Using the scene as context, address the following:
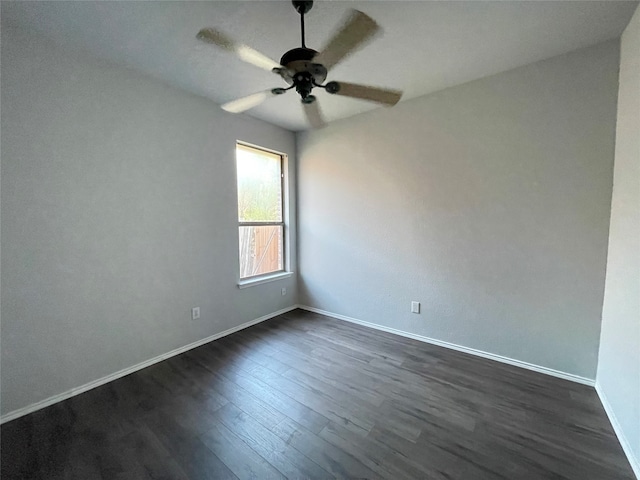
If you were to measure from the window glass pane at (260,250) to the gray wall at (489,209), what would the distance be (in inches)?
33.7

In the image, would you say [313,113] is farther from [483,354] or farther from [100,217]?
[483,354]

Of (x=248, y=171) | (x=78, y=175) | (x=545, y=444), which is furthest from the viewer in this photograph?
(x=248, y=171)

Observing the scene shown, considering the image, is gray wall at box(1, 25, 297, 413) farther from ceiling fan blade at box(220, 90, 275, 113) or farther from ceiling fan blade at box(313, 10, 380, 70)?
ceiling fan blade at box(313, 10, 380, 70)

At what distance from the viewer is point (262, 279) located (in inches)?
131

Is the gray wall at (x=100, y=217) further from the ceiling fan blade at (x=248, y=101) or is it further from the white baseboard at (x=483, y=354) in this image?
the white baseboard at (x=483, y=354)

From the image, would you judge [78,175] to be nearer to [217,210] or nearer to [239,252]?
[217,210]

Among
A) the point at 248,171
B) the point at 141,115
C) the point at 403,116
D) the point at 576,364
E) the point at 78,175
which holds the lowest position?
the point at 576,364

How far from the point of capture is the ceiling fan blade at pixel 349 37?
108 cm

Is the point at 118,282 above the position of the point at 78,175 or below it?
below

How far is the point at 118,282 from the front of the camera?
2.14 m

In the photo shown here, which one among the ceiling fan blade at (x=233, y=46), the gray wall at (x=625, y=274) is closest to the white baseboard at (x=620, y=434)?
the gray wall at (x=625, y=274)

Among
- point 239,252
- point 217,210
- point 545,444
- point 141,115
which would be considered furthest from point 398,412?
point 141,115

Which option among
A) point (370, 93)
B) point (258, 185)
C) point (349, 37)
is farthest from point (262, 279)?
point (349, 37)

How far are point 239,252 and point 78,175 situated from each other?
5.20 ft
